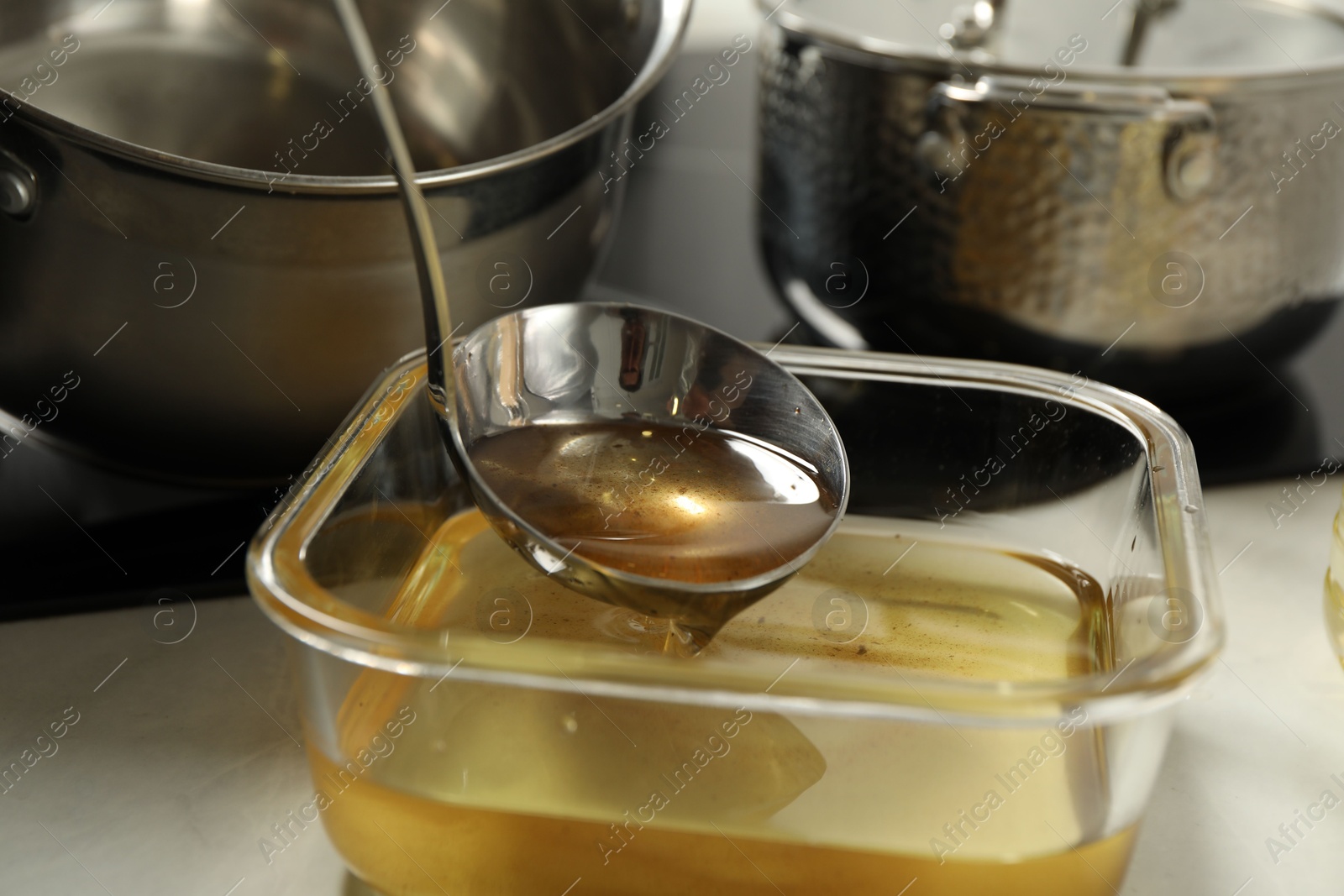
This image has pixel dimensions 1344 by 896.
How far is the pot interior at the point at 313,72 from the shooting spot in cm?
62

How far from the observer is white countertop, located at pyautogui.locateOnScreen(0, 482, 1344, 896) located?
417 mm

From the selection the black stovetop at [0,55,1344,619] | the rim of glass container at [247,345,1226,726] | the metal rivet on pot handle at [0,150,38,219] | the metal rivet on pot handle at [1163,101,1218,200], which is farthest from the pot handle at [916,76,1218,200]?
the metal rivet on pot handle at [0,150,38,219]

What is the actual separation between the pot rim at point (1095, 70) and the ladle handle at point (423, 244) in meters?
0.27

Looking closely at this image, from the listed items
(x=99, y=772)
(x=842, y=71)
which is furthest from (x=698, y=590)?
(x=842, y=71)

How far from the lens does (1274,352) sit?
2.18 ft

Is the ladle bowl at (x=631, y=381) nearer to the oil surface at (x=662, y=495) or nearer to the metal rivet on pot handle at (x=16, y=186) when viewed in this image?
the oil surface at (x=662, y=495)

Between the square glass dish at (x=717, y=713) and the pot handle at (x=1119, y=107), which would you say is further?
the pot handle at (x=1119, y=107)

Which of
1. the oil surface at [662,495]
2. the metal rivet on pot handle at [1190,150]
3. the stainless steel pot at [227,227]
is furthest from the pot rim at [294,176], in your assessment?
the metal rivet on pot handle at [1190,150]

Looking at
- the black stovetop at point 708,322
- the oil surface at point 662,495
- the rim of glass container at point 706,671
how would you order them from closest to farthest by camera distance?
the rim of glass container at point 706,671, the oil surface at point 662,495, the black stovetop at point 708,322

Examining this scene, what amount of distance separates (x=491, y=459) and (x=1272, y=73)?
1.36 feet

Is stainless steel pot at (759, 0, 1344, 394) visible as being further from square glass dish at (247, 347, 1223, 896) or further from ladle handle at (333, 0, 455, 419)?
ladle handle at (333, 0, 455, 419)

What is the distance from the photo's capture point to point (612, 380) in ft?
1.63

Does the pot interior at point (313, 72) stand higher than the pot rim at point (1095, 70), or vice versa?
the pot rim at point (1095, 70)

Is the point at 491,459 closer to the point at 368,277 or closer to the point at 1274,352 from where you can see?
the point at 368,277
